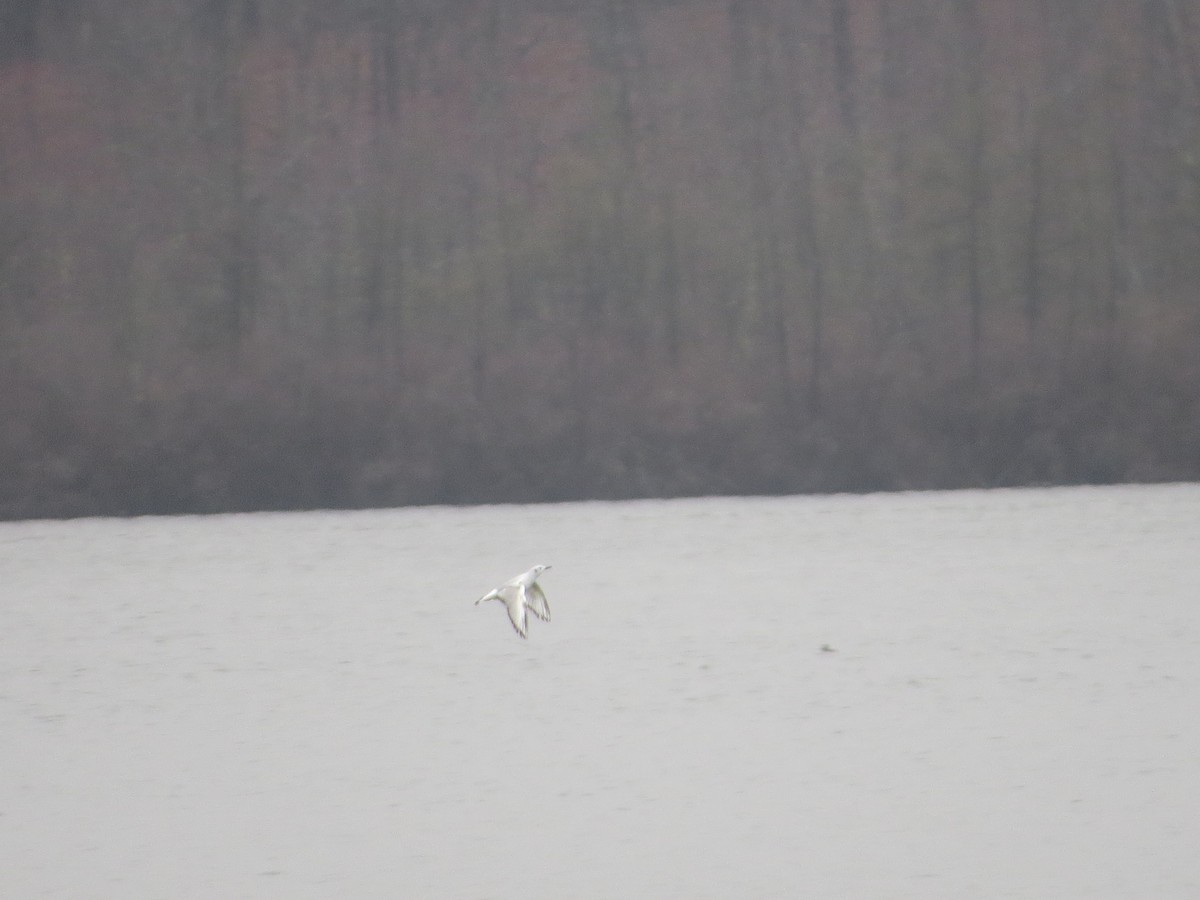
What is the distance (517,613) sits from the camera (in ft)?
11.6

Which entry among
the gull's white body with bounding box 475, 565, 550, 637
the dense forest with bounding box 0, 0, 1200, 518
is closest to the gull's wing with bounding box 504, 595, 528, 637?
the gull's white body with bounding box 475, 565, 550, 637

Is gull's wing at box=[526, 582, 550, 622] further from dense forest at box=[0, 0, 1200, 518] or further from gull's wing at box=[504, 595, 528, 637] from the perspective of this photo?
dense forest at box=[0, 0, 1200, 518]

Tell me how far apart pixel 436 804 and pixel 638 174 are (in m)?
3.30

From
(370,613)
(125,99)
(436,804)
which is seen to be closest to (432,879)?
(436,804)

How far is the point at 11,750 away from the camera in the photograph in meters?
2.72

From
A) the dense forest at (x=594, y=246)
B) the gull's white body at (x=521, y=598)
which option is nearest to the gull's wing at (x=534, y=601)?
the gull's white body at (x=521, y=598)

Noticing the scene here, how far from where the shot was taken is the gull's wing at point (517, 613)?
3520 mm

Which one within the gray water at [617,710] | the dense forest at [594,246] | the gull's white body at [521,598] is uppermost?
the dense forest at [594,246]

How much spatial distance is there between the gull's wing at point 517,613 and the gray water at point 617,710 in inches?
1.6

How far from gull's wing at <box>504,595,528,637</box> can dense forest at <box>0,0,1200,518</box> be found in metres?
1.77

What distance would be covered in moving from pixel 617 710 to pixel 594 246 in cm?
270

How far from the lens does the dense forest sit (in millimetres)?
5336

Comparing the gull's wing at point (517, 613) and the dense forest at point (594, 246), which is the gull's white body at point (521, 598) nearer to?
the gull's wing at point (517, 613)

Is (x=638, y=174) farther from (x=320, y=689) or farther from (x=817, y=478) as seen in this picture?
(x=320, y=689)
